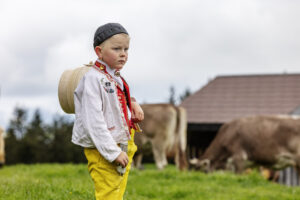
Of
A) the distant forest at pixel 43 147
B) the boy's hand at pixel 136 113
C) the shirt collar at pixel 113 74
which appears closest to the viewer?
the shirt collar at pixel 113 74

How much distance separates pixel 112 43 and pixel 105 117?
52cm

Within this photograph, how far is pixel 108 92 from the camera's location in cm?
307

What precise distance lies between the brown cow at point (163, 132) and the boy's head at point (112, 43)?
367 inches

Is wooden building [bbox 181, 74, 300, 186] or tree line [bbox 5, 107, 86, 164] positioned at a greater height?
wooden building [bbox 181, 74, 300, 186]

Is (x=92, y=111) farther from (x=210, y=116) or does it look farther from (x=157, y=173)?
(x=210, y=116)

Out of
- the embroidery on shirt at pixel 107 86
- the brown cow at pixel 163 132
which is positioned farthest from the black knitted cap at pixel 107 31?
A: the brown cow at pixel 163 132

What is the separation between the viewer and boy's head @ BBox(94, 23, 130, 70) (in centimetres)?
308

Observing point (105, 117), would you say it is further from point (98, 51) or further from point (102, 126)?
point (98, 51)

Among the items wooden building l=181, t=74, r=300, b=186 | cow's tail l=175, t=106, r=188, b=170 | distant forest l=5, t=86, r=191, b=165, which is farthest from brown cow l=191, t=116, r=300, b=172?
distant forest l=5, t=86, r=191, b=165

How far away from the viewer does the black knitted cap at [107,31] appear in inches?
121

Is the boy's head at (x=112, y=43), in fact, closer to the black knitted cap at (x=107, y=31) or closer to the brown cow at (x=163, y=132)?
the black knitted cap at (x=107, y=31)

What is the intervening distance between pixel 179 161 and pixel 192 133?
740 centimetres

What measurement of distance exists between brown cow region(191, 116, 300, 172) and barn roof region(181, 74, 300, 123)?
589 centimetres

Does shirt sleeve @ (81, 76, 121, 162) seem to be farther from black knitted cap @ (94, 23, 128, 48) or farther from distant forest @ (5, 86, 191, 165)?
distant forest @ (5, 86, 191, 165)
